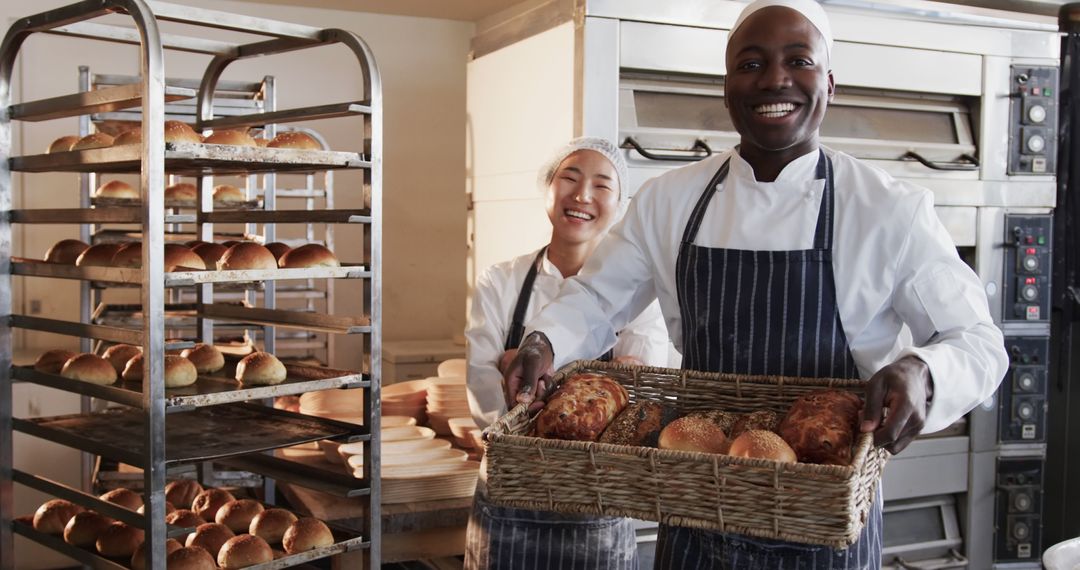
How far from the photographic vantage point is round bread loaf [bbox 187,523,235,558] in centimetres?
246

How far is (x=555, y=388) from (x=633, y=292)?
34cm

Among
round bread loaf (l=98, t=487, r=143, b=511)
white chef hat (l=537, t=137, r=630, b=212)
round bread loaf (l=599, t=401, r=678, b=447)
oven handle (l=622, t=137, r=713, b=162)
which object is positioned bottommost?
round bread loaf (l=98, t=487, r=143, b=511)

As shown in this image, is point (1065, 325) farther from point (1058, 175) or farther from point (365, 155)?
point (365, 155)

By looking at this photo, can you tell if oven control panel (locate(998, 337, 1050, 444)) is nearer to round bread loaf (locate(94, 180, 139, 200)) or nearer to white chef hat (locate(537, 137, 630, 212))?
white chef hat (locate(537, 137, 630, 212))

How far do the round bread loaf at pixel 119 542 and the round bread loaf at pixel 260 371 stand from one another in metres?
0.47

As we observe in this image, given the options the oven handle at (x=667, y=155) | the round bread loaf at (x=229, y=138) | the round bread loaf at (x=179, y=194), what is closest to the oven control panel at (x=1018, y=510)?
the oven handle at (x=667, y=155)

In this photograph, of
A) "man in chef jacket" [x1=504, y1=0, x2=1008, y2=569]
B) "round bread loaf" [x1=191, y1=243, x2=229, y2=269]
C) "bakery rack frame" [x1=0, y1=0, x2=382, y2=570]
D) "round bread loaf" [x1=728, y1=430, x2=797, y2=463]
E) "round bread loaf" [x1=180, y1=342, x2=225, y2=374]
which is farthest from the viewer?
"round bread loaf" [x1=191, y1=243, x2=229, y2=269]

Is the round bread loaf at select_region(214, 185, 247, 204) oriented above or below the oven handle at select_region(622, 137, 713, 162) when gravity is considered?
below

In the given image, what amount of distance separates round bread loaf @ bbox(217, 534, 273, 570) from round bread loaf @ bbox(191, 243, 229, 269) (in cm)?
79

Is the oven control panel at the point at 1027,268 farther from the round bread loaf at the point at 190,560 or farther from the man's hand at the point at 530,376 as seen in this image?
the round bread loaf at the point at 190,560

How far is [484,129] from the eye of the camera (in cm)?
376

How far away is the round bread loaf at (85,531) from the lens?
2.55 metres

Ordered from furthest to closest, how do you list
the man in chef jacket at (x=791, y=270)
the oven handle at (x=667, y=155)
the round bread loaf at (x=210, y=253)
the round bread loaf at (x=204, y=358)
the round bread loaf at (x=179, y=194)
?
the round bread loaf at (x=179, y=194) < the oven handle at (x=667, y=155) < the round bread loaf at (x=210, y=253) < the round bread loaf at (x=204, y=358) < the man in chef jacket at (x=791, y=270)

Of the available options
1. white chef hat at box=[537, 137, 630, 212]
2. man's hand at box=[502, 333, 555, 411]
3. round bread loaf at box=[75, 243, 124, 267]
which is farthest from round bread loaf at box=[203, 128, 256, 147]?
man's hand at box=[502, 333, 555, 411]
